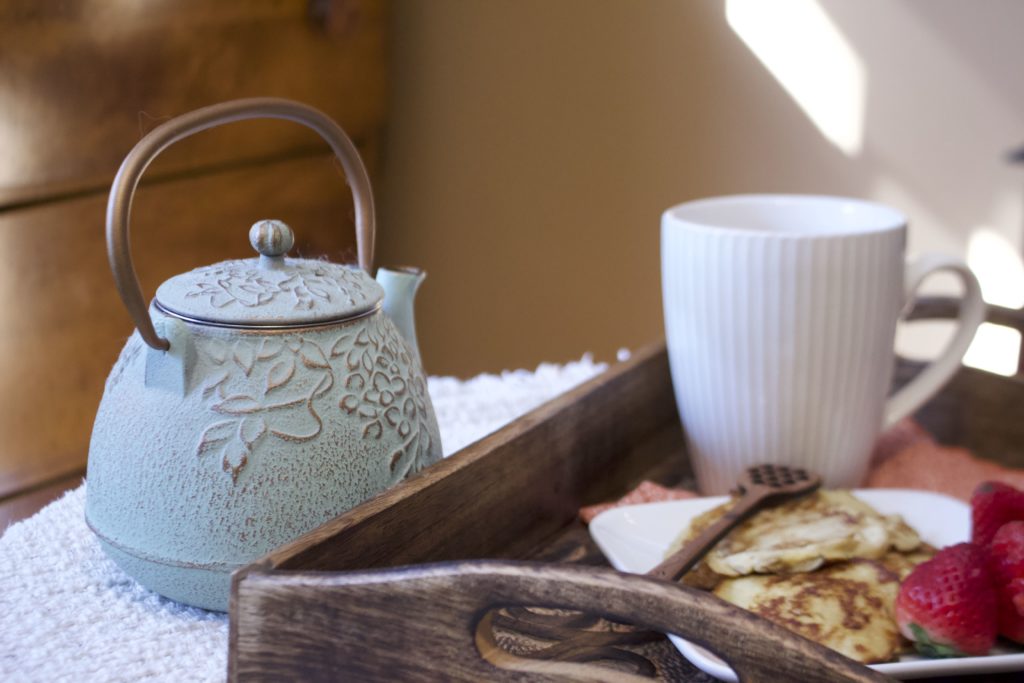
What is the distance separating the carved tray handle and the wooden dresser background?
24.0 inches

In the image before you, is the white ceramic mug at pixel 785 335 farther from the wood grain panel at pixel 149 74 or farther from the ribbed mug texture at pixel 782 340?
the wood grain panel at pixel 149 74

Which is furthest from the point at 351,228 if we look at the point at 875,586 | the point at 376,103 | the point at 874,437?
the point at 875,586

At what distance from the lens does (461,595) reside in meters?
Result: 0.34

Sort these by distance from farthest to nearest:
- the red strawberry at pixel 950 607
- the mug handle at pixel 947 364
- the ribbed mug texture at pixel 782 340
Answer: the mug handle at pixel 947 364, the ribbed mug texture at pixel 782 340, the red strawberry at pixel 950 607

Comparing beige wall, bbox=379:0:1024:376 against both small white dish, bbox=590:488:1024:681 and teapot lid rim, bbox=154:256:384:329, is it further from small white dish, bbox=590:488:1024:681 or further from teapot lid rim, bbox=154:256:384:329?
teapot lid rim, bbox=154:256:384:329

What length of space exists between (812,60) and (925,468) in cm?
65

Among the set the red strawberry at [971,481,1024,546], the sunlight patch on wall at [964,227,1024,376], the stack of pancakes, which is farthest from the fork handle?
the sunlight patch on wall at [964,227,1024,376]

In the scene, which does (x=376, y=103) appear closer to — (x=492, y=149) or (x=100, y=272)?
(x=492, y=149)

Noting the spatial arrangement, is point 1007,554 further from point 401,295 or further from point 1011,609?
point 401,295

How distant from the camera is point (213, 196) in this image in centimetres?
115

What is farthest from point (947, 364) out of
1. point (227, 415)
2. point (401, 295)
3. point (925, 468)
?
point (227, 415)

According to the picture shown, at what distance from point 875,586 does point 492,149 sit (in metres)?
1.03

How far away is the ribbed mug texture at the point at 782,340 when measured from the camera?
0.57 m

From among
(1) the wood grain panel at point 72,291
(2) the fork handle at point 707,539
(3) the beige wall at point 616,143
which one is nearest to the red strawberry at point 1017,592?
(2) the fork handle at point 707,539
